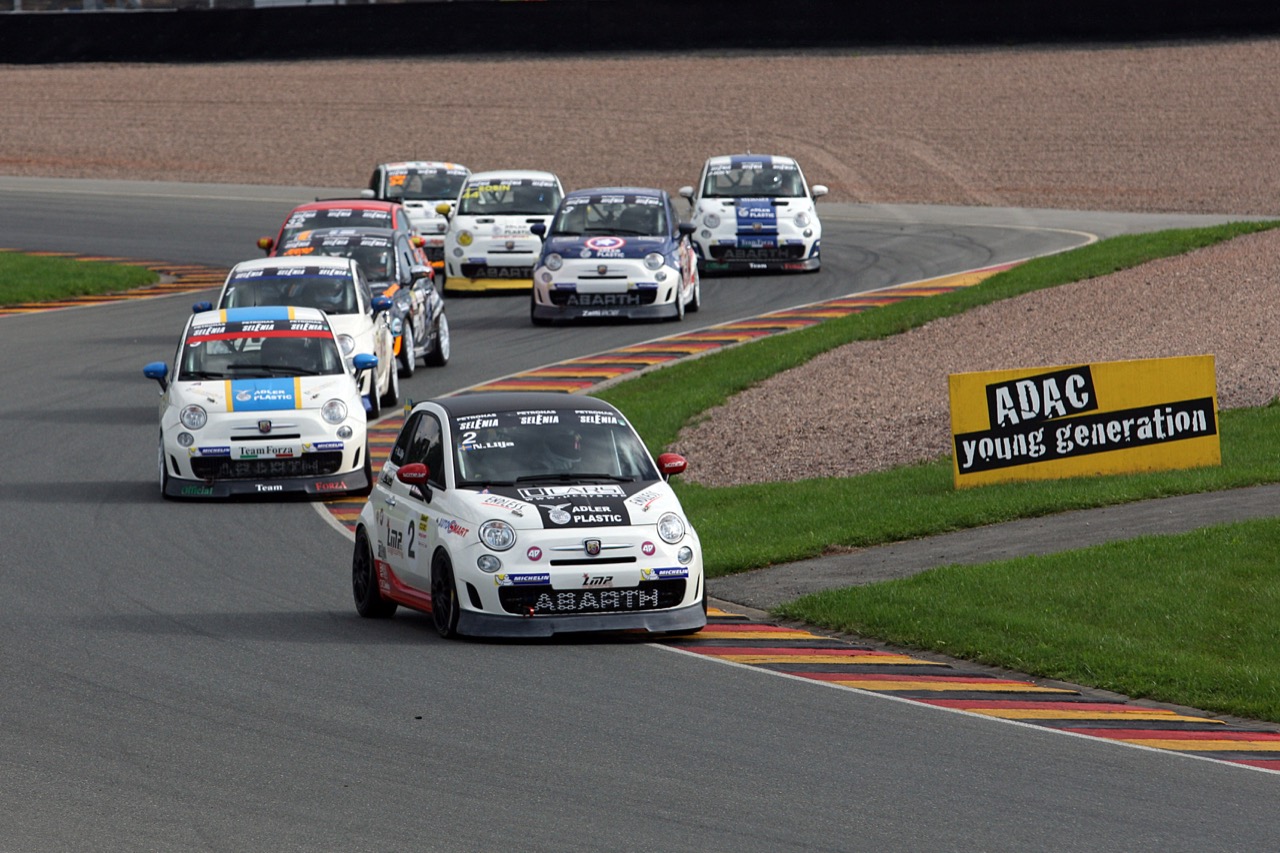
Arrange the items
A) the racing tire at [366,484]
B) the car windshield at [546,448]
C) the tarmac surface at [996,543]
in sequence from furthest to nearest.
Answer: the racing tire at [366,484] < the tarmac surface at [996,543] < the car windshield at [546,448]

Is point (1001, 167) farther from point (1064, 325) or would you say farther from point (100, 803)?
point (100, 803)

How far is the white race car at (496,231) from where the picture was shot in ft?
109

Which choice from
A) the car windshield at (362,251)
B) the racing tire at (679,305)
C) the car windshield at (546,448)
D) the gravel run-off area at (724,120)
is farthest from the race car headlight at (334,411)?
the gravel run-off area at (724,120)

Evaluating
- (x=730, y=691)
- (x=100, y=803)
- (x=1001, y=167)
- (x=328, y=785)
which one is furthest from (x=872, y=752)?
(x=1001, y=167)

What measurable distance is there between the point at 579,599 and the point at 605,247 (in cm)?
1682

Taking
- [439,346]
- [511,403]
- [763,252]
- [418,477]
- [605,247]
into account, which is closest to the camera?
[418,477]

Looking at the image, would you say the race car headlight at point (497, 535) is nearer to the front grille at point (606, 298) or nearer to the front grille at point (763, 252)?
the front grille at point (606, 298)

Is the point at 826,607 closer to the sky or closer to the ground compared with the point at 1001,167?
closer to the ground

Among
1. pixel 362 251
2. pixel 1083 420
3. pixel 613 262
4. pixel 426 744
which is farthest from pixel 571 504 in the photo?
pixel 613 262

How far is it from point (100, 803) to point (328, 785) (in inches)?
38.1

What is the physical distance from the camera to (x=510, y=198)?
33.7 metres

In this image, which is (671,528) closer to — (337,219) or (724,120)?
(337,219)

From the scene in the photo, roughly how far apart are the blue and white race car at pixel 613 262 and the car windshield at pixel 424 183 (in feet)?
23.1

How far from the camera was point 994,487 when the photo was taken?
17.2m
